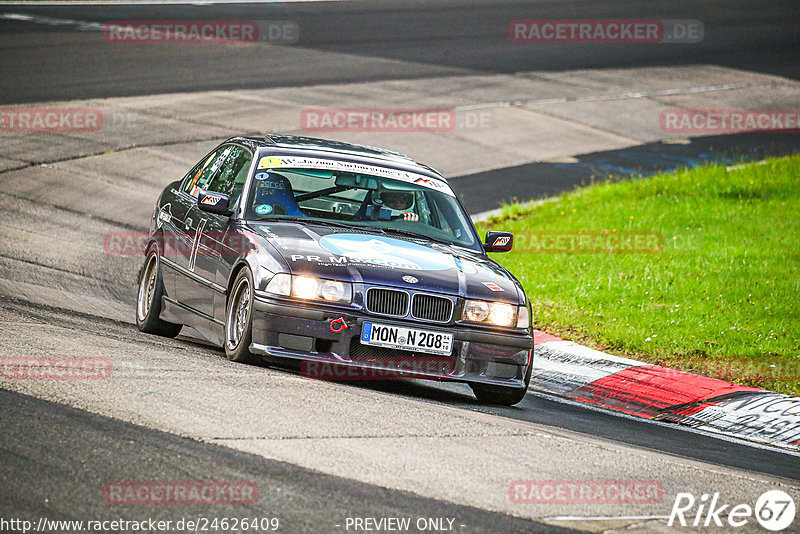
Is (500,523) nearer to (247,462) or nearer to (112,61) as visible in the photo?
(247,462)

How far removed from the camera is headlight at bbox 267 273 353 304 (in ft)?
24.3

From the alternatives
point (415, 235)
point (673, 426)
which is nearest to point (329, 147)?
point (415, 235)

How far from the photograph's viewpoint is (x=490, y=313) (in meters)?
7.73

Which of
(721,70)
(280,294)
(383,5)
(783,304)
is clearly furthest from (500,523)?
(383,5)

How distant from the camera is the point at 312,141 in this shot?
9555mm

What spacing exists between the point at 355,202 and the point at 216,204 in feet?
3.35

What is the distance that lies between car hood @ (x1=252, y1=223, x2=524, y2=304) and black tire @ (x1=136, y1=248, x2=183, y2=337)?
5.27 feet
